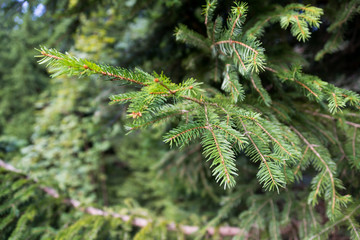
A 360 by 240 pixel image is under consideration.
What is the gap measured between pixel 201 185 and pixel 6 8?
6.85ft

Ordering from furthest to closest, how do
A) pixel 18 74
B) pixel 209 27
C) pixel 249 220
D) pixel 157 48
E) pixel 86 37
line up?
pixel 18 74
pixel 86 37
pixel 157 48
pixel 249 220
pixel 209 27

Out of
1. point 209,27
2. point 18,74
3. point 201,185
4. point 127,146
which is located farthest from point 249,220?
point 18,74

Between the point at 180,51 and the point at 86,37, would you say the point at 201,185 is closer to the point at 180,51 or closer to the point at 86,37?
the point at 180,51

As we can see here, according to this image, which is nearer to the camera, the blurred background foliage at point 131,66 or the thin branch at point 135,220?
the blurred background foliage at point 131,66

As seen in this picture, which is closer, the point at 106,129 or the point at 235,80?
the point at 235,80

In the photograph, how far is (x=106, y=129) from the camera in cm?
191

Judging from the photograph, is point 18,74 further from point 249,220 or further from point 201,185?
point 249,220

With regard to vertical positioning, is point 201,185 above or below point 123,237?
below

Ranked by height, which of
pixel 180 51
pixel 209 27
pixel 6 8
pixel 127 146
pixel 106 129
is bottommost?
pixel 127 146

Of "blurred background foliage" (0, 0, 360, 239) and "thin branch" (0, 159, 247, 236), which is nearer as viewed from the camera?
"blurred background foliage" (0, 0, 360, 239)

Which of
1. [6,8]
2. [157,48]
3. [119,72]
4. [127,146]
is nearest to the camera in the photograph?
[119,72]

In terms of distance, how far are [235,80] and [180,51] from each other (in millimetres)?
853

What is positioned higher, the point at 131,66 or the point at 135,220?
the point at 131,66

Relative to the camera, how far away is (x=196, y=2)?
142 cm
